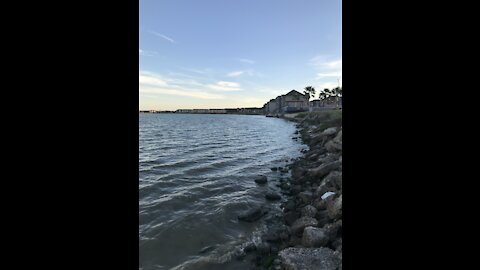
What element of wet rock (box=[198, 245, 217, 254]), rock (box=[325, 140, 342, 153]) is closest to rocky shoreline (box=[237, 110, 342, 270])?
wet rock (box=[198, 245, 217, 254])

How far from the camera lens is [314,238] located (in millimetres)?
6121

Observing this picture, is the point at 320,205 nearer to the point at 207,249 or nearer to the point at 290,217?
the point at 290,217

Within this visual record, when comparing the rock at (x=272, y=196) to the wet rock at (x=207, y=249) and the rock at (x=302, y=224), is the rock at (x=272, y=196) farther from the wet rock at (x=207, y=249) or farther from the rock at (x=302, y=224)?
the wet rock at (x=207, y=249)

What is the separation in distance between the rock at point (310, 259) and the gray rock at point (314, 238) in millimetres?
239

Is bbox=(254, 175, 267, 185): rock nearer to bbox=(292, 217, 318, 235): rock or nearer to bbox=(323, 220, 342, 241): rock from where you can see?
bbox=(292, 217, 318, 235): rock

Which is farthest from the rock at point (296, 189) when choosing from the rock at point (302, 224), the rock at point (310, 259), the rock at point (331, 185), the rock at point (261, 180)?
the rock at point (310, 259)

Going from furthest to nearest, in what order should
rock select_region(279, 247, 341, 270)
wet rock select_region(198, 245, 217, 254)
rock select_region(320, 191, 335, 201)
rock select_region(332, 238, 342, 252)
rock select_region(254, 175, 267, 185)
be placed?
rock select_region(254, 175, 267, 185), rock select_region(320, 191, 335, 201), wet rock select_region(198, 245, 217, 254), rock select_region(332, 238, 342, 252), rock select_region(279, 247, 341, 270)

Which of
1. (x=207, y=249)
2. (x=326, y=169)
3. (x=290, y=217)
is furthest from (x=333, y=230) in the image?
(x=326, y=169)

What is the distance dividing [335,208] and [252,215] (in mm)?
3221

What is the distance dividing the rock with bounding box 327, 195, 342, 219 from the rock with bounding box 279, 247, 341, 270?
1.77 meters

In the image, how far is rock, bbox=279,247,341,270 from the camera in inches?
202
